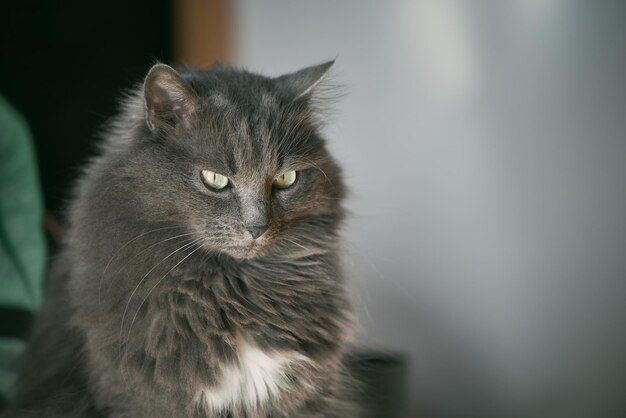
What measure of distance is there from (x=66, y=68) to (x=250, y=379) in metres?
1.44

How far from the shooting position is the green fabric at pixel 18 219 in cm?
193

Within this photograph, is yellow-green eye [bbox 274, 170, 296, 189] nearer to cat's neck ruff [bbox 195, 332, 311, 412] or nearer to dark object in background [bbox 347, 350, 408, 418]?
cat's neck ruff [bbox 195, 332, 311, 412]

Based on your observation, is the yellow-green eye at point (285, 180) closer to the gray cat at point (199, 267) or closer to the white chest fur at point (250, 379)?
the gray cat at point (199, 267)

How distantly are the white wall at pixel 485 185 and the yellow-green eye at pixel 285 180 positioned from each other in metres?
0.31

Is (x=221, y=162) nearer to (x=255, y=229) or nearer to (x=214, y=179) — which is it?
(x=214, y=179)

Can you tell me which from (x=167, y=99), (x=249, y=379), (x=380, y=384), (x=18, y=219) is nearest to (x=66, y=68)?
(x=18, y=219)

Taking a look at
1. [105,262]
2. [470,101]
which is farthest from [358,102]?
[105,262]

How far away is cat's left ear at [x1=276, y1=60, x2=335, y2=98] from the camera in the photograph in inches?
57.2

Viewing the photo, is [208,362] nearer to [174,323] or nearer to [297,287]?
[174,323]

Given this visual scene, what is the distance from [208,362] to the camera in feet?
4.26

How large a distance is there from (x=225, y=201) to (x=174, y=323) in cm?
29

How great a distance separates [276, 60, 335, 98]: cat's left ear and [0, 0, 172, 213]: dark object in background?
0.82m

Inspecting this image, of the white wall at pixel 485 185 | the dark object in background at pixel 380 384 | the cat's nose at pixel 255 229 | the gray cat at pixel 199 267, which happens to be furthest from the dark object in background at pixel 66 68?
the dark object in background at pixel 380 384

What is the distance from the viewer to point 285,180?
4.71 ft
